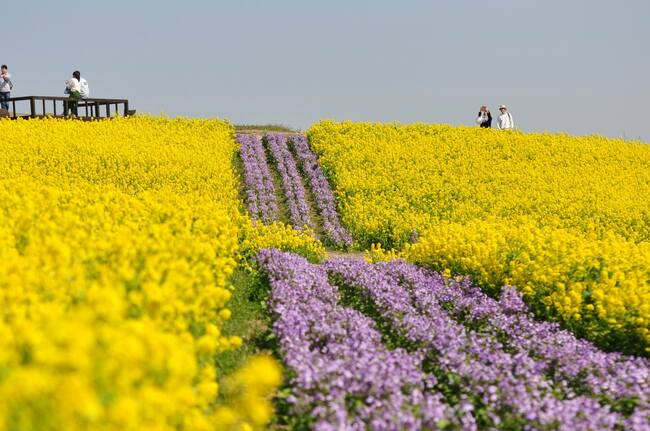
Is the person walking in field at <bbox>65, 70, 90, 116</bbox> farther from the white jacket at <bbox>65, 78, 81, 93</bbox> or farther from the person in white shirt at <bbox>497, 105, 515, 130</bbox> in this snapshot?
the person in white shirt at <bbox>497, 105, 515, 130</bbox>

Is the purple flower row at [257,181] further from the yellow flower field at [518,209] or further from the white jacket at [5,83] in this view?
the white jacket at [5,83]

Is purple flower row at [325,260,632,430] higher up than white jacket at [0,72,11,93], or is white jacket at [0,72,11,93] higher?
white jacket at [0,72,11,93]

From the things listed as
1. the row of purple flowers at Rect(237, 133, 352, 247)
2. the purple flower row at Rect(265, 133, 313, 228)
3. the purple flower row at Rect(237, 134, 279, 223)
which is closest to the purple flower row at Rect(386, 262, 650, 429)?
the purple flower row at Rect(265, 133, 313, 228)

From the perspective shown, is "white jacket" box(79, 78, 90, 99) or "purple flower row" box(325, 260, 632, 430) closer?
"purple flower row" box(325, 260, 632, 430)

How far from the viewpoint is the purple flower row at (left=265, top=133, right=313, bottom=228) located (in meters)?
21.4

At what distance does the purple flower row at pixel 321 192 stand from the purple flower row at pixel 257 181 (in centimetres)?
152

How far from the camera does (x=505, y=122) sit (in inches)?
1342

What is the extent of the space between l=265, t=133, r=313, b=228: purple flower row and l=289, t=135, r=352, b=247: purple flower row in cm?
41

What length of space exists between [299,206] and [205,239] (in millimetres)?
12663

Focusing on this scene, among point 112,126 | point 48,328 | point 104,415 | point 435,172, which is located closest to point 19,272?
point 48,328

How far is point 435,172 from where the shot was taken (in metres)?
26.2

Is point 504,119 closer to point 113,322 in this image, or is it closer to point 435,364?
point 435,364

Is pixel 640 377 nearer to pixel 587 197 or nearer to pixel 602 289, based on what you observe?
pixel 602 289

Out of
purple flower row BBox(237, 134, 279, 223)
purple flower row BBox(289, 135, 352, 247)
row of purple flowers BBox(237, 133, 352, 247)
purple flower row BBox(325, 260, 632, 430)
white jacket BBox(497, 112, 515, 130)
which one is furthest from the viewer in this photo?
white jacket BBox(497, 112, 515, 130)
